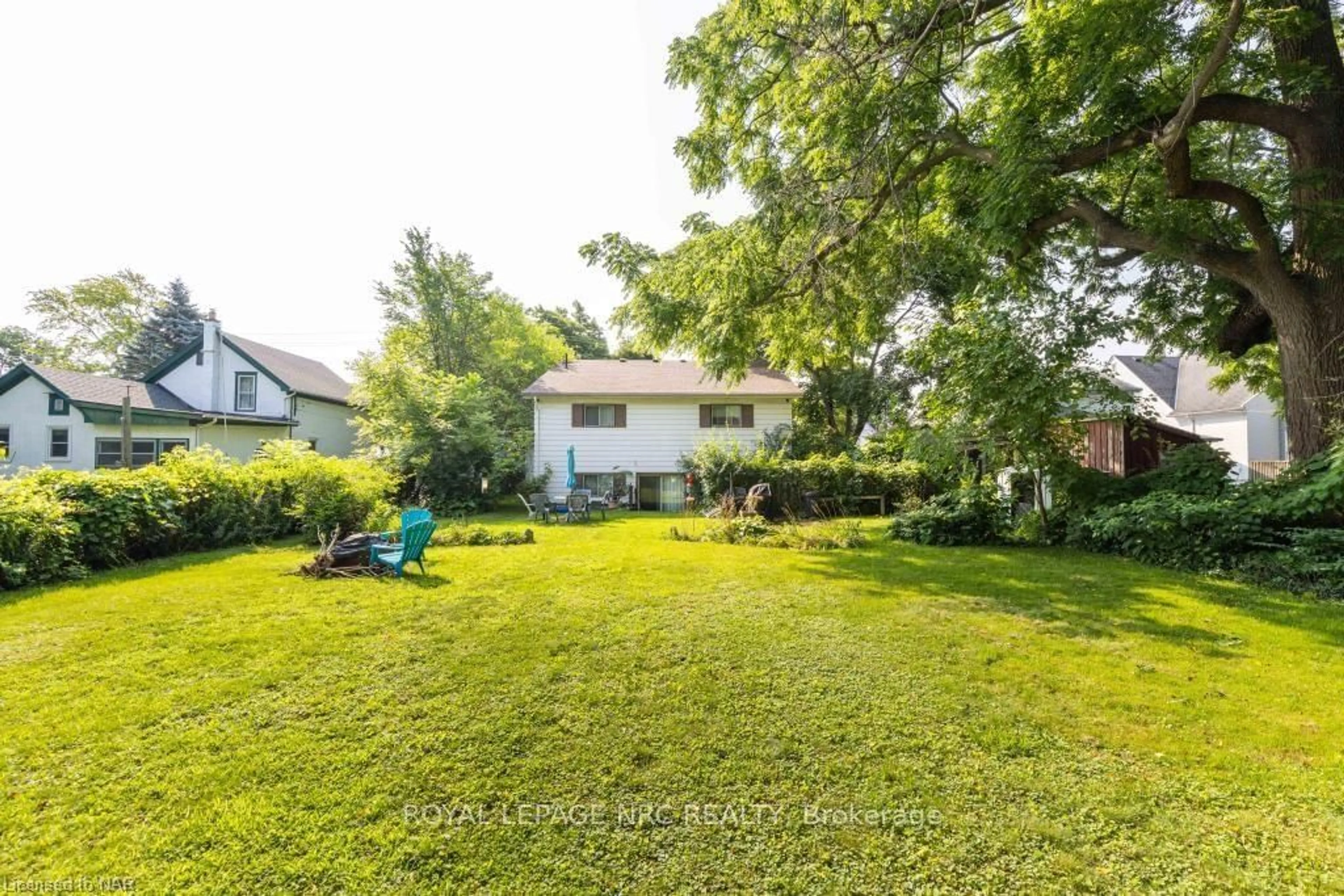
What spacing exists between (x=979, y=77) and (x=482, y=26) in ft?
26.2

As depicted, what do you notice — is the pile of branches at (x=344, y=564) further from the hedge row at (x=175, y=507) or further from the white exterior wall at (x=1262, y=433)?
the white exterior wall at (x=1262, y=433)

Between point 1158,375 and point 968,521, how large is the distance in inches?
955

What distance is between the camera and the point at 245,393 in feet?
70.8

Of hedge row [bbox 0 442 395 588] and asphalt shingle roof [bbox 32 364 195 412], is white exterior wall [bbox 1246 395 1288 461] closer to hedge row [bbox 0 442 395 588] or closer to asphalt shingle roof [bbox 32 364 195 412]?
hedge row [bbox 0 442 395 588]

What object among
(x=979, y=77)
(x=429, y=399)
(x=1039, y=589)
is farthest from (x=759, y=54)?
(x=429, y=399)

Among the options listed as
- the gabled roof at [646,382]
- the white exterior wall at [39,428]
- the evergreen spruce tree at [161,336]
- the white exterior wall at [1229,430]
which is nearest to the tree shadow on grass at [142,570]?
the gabled roof at [646,382]

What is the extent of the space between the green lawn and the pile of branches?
50.4 inches

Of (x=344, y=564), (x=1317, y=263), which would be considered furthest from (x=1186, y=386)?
(x=344, y=564)

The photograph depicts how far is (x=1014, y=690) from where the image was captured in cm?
377

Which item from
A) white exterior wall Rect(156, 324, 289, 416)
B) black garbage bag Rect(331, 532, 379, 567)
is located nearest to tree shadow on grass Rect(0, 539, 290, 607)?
black garbage bag Rect(331, 532, 379, 567)

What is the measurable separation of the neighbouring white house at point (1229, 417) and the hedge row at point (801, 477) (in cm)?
788

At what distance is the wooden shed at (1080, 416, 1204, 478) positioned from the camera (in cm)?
1084

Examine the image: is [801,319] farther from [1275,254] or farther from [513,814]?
[513,814]

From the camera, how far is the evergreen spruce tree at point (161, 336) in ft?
111
